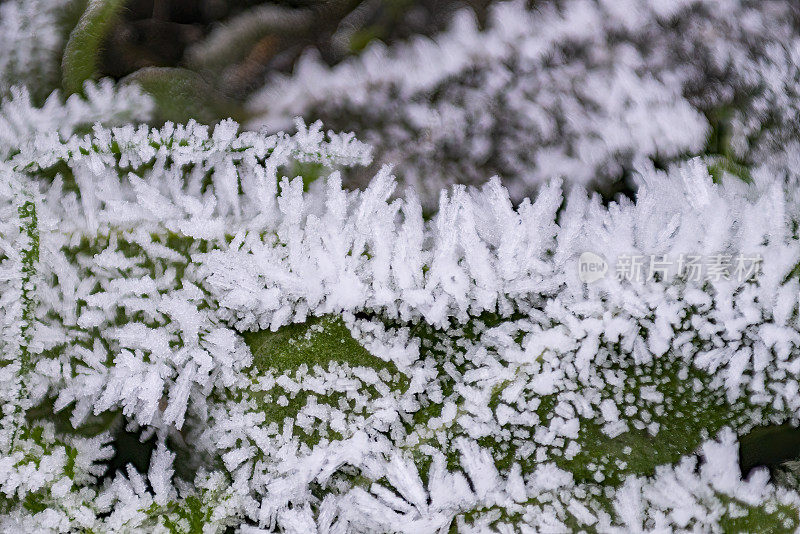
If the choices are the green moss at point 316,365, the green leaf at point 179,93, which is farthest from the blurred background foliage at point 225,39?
the green moss at point 316,365

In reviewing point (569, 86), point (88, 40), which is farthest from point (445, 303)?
point (88, 40)

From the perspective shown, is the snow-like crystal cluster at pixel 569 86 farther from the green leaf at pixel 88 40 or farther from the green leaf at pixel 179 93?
the green leaf at pixel 88 40

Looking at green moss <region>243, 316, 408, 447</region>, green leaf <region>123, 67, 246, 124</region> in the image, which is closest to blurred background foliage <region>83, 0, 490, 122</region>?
green leaf <region>123, 67, 246, 124</region>

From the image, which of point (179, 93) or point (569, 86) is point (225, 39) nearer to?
point (179, 93)

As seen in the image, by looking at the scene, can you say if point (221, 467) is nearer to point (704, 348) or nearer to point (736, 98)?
point (704, 348)

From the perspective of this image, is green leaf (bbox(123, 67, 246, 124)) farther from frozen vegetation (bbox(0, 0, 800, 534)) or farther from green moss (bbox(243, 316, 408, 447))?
green moss (bbox(243, 316, 408, 447))

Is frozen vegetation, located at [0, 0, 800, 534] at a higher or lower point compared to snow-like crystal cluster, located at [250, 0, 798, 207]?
lower


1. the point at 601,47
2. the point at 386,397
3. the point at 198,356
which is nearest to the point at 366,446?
the point at 386,397
